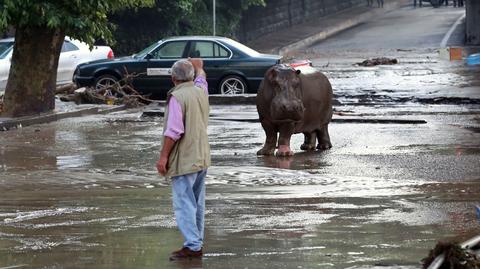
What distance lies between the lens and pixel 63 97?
25.0 metres

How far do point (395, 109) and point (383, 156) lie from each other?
770cm

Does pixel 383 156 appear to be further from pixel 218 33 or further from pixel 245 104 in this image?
pixel 218 33

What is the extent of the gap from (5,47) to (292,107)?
1358 cm

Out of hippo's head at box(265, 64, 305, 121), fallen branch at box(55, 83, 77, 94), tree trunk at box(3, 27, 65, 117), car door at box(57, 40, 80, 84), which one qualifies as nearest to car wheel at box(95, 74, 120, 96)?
fallen branch at box(55, 83, 77, 94)

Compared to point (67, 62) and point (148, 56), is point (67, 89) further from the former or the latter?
point (67, 62)

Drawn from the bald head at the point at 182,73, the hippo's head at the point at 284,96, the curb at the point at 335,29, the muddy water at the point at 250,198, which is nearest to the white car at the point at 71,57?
the muddy water at the point at 250,198

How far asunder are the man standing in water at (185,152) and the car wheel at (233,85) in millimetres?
16745

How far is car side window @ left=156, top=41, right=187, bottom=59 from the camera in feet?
84.2

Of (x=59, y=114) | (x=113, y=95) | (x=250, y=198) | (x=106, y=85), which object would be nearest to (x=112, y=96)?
(x=113, y=95)

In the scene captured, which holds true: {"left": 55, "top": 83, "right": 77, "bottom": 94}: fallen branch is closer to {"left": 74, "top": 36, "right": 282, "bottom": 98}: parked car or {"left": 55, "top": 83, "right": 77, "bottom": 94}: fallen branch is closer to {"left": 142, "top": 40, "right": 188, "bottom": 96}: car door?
{"left": 74, "top": 36, "right": 282, "bottom": 98}: parked car

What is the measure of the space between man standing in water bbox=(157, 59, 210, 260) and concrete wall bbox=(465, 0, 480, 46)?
3795cm

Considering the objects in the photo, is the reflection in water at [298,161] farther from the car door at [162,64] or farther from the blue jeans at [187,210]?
the car door at [162,64]

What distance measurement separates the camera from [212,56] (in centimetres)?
2556

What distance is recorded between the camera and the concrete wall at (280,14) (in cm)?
4922
